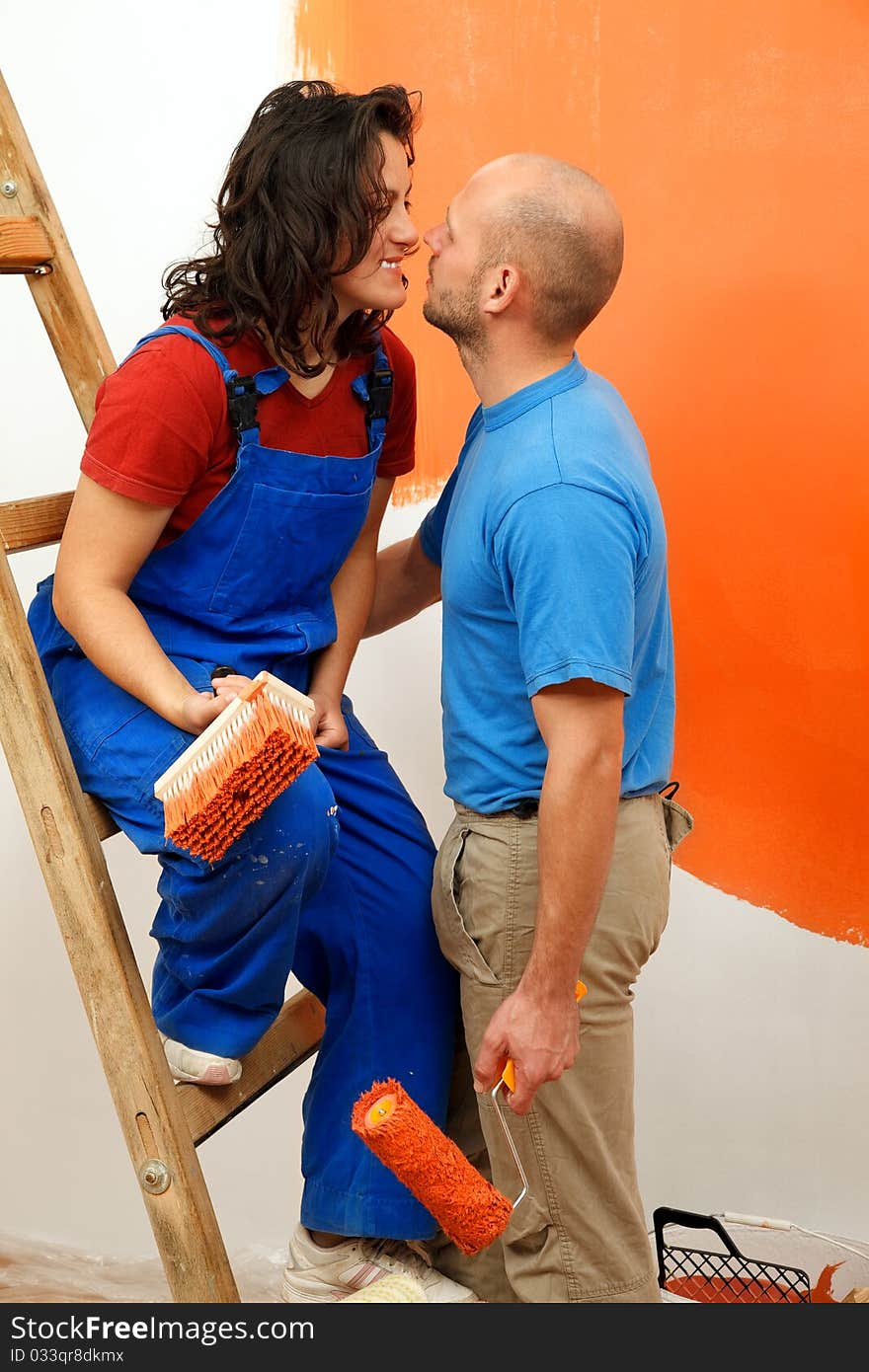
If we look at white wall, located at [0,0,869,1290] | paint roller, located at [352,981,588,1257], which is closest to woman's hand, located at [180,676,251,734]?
paint roller, located at [352,981,588,1257]

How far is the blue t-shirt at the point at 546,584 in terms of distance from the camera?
52.5 inches

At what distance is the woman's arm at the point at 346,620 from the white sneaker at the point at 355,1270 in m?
0.55

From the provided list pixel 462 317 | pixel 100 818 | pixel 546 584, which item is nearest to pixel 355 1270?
pixel 100 818

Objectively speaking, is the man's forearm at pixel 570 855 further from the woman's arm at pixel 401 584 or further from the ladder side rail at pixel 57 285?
the ladder side rail at pixel 57 285

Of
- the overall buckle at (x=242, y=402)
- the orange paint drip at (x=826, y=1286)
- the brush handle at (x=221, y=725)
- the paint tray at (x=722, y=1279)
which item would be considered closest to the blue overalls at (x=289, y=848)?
the overall buckle at (x=242, y=402)

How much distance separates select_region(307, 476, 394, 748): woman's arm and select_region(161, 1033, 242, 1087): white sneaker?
338 millimetres

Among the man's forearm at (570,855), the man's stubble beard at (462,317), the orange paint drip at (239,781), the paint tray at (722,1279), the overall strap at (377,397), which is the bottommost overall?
the paint tray at (722,1279)

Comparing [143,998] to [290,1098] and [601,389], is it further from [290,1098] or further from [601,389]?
[290,1098]

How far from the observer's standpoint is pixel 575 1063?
1479 mm

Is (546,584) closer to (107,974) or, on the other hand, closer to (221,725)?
(221,725)

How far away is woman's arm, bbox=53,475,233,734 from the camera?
133cm

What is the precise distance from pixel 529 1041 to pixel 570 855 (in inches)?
7.1
